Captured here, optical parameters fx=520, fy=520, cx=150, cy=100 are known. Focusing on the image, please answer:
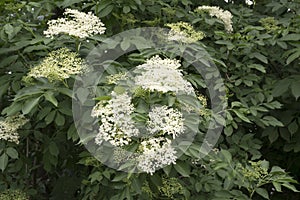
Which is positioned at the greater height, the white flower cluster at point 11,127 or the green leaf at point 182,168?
the green leaf at point 182,168

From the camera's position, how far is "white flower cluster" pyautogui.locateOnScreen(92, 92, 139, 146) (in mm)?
1856

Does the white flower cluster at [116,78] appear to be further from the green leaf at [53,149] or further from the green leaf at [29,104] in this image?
the green leaf at [53,149]

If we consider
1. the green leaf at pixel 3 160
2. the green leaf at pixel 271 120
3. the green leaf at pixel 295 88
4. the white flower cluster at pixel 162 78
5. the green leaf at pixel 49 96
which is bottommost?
the green leaf at pixel 3 160

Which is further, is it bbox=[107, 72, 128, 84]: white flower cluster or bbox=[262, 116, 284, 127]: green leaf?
bbox=[262, 116, 284, 127]: green leaf

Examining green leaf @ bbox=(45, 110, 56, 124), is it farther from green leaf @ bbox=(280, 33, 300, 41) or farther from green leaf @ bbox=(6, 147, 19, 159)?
green leaf @ bbox=(280, 33, 300, 41)

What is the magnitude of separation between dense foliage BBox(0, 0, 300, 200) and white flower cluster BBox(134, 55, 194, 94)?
6 cm

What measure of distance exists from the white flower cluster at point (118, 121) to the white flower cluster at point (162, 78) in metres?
0.09

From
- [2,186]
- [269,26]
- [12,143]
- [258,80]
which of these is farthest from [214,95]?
[2,186]

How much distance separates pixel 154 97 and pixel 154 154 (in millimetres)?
256

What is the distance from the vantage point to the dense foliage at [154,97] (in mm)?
2205

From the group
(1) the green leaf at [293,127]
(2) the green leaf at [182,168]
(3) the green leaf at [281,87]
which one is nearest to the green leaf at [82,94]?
(2) the green leaf at [182,168]

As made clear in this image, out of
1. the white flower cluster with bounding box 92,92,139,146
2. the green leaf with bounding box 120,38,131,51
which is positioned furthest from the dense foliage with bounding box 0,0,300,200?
the white flower cluster with bounding box 92,92,139,146

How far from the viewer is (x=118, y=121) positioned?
73.3 inches

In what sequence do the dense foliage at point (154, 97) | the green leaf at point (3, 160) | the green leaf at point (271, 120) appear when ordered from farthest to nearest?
the green leaf at point (271, 120)
the green leaf at point (3, 160)
the dense foliage at point (154, 97)
